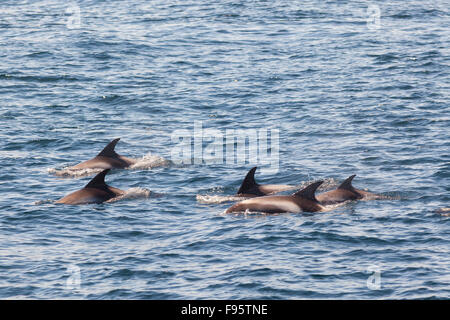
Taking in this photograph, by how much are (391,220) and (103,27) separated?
37.0 metres

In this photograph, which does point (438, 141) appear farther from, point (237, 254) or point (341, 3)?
point (341, 3)

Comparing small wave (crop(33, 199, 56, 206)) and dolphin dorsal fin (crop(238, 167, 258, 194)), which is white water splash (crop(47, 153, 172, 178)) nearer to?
small wave (crop(33, 199, 56, 206))

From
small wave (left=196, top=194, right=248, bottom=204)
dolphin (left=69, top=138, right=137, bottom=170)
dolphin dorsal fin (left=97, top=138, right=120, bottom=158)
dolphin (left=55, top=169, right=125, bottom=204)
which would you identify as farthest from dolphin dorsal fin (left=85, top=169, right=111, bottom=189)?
dolphin dorsal fin (left=97, top=138, right=120, bottom=158)

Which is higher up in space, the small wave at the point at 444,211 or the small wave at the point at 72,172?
the small wave at the point at 72,172

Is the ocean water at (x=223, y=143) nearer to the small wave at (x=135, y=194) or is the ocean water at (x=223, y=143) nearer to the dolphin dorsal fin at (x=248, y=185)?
the small wave at (x=135, y=194)

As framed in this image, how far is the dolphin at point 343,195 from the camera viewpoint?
25203mm

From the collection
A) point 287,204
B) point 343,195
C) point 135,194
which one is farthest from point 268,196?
point 135,194

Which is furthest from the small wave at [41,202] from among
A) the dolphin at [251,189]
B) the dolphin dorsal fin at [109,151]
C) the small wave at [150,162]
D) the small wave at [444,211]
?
the small wave at [444,211]

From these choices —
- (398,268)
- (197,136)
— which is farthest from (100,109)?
(398,268)

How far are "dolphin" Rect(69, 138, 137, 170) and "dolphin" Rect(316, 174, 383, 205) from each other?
7.81 metres

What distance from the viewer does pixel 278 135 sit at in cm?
3403

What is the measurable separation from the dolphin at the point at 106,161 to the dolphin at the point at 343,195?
7.81m

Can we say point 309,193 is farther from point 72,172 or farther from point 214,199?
point 72,172
